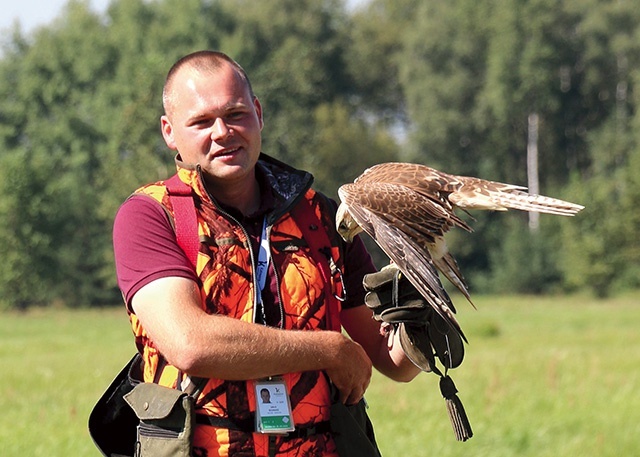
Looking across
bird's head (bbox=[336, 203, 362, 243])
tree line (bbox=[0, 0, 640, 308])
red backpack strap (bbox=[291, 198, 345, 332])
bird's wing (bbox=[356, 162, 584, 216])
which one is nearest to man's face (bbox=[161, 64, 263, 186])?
red backpack strap (bbox=[291, 198, 345, 332])

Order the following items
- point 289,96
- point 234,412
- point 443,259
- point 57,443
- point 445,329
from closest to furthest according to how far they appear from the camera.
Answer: point 234,412 → point 445,329 → point 443,259 → point 57,443 → point 289,96

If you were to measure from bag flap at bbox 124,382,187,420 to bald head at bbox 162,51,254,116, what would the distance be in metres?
0.94

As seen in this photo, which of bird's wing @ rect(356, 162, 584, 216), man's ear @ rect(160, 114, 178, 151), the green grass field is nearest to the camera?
man's ear @ rect(160, 114, 178, 151)

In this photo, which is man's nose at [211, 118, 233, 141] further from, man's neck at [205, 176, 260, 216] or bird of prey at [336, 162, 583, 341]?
bird of prey at [336, 162, 583, 341]

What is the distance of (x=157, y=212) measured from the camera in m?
3.73

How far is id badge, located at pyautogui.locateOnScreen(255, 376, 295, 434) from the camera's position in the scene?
363cm

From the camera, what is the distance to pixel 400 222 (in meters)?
4.38

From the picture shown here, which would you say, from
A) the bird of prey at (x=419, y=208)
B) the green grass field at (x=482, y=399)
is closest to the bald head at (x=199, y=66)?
the bird of prey at (x=419, y=208)

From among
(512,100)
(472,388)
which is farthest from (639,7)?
(472,388)

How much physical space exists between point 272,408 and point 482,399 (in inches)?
338

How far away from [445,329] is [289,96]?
60932 mm

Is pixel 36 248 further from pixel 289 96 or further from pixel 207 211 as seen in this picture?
pixel 207 211

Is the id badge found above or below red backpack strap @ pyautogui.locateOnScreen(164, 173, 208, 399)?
below

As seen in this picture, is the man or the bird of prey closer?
the man
